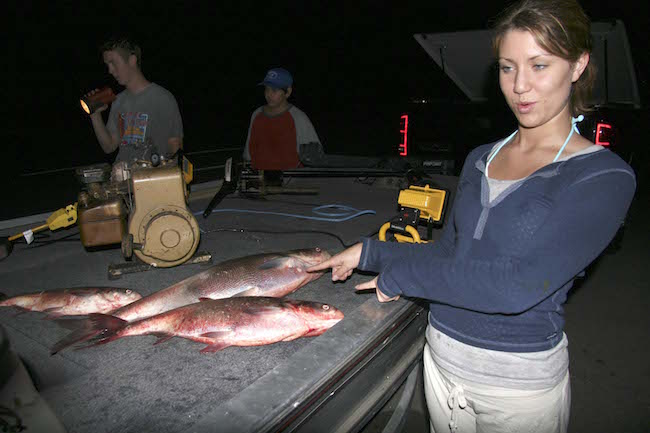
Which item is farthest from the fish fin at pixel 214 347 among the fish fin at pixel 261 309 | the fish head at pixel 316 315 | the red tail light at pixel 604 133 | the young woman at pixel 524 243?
the red tail light at pixel 604 133

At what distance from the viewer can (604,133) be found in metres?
4.49

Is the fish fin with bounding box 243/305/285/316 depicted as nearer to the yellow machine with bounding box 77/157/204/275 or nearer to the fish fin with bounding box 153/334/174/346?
the fish fin with bounding box 153/334/174/346

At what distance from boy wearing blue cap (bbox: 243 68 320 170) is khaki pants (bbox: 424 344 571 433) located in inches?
150

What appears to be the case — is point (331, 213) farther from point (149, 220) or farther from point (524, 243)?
point (524, 243)

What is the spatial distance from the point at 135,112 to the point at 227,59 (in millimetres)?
40197

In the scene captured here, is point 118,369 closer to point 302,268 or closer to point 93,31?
point 302,268

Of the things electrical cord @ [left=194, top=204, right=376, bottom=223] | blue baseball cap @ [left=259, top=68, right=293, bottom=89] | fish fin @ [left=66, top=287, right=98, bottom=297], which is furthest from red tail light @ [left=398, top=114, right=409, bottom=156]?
fish fin @ [left=66, top=287, right=98, bottom=297]

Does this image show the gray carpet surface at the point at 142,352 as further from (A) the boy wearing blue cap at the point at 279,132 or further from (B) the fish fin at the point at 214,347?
(A) the boy wearing blue cap at the point at 279,132

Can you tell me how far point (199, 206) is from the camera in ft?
13.4

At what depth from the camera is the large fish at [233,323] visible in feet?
6.04

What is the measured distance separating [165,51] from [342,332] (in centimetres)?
4219

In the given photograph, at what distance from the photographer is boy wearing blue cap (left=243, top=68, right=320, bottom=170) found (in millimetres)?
5027

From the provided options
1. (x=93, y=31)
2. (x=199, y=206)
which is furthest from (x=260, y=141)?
(x=93, y=31)

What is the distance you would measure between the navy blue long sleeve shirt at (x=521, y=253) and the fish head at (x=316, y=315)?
50 centimetres
